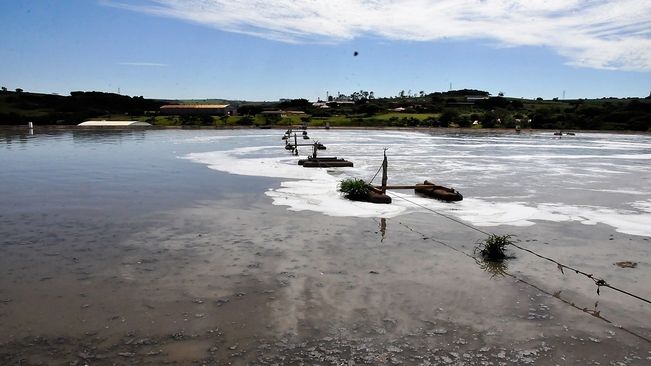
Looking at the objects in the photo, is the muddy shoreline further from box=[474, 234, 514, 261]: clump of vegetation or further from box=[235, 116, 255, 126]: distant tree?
box=[235, 116, 255, 126]: distant tree

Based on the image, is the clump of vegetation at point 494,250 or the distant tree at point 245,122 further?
the distant tree at point 245,122

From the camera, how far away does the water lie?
5.49m

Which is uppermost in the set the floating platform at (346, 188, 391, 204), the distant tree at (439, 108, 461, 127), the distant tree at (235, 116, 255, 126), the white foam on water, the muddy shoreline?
the distant tree at (439, 108, 461, 127)

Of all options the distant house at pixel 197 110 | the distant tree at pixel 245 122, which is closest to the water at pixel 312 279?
the distant tree at pixel 245 122

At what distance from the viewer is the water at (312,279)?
5492mm

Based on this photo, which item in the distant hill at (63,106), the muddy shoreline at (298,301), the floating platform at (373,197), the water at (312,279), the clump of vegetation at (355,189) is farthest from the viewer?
the distant hill at (63,106)

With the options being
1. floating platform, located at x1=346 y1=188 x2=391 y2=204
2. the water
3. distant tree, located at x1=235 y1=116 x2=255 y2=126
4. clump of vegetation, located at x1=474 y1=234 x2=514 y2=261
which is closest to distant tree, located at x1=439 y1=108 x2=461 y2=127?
distant tree, located at x1=235 y1=116 x2=255 y2=126

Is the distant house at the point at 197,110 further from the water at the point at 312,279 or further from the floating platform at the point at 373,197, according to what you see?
the floating platform at the point at 373,197

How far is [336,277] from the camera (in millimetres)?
7586

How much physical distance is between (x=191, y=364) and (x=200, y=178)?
46.7ft

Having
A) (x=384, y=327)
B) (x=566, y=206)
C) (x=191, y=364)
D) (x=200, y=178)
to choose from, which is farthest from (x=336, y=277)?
(x=200, y=178)

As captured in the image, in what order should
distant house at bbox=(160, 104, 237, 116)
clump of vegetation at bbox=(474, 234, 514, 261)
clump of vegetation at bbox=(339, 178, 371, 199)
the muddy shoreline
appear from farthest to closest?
distant house at bbox=(160, 104, 237, 116) → clump of vegetation at bbox=(339, 178, 371, 199) → clump of vegetation at bbox=(474, 234, 514, 261) → the muddy shoreline

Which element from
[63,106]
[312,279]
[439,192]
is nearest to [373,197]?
[439,192]

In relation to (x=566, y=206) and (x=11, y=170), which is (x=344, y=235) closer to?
(x=566, y=206)
